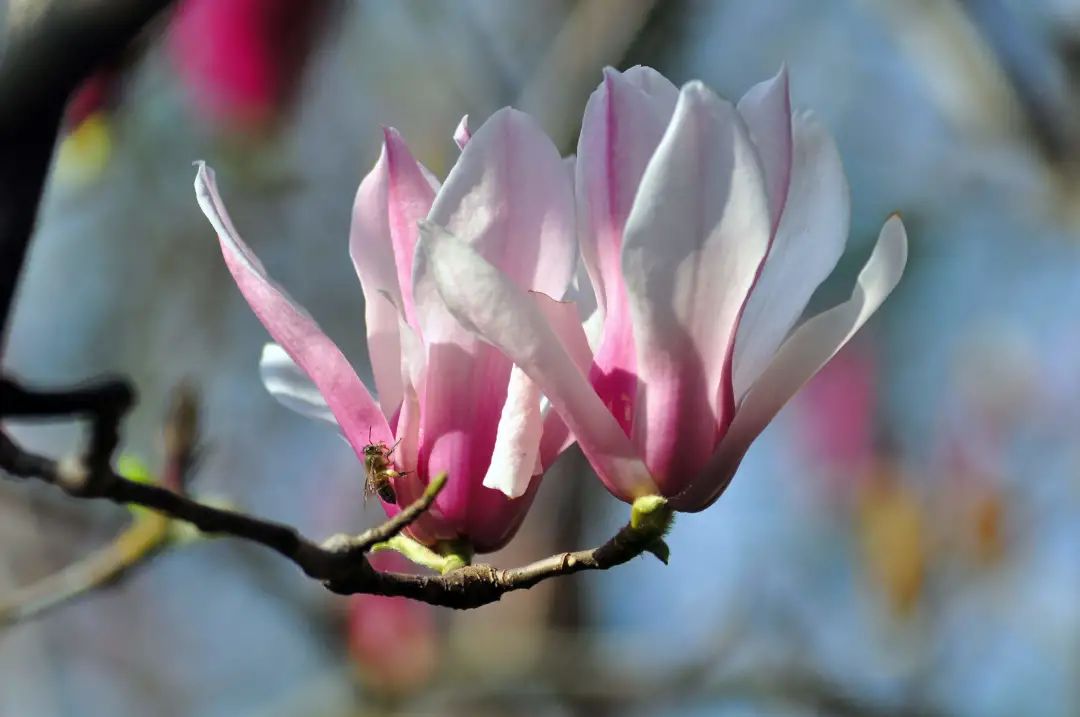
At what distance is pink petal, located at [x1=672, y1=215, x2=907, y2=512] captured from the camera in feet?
2.00

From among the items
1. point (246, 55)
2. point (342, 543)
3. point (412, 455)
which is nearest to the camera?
point (342, 543)

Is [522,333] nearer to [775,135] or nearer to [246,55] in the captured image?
[775,135]

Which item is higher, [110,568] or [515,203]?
[515,203]

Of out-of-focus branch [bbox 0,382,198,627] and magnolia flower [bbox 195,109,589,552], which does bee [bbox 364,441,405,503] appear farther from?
out-of-focus branch [bbox 0,382,198,627]

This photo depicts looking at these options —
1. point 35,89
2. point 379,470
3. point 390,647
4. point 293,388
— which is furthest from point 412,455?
point 390,647

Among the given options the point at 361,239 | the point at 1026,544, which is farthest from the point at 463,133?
the point at 1026,544

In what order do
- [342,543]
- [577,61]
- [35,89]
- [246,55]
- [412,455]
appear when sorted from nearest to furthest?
[35,89]
[342,543]
[412,455]
[577,61]
[246,55]

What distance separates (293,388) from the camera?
74 cm

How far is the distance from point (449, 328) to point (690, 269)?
0.43 feet

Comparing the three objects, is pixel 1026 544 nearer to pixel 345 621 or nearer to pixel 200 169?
pixel 345 621

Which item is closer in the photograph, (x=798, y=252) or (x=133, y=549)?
(x=798, y=252)

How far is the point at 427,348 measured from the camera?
0.63 m

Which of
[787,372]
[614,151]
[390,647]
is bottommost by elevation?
[390,647]

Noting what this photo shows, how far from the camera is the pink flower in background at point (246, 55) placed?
2314 millimetres
